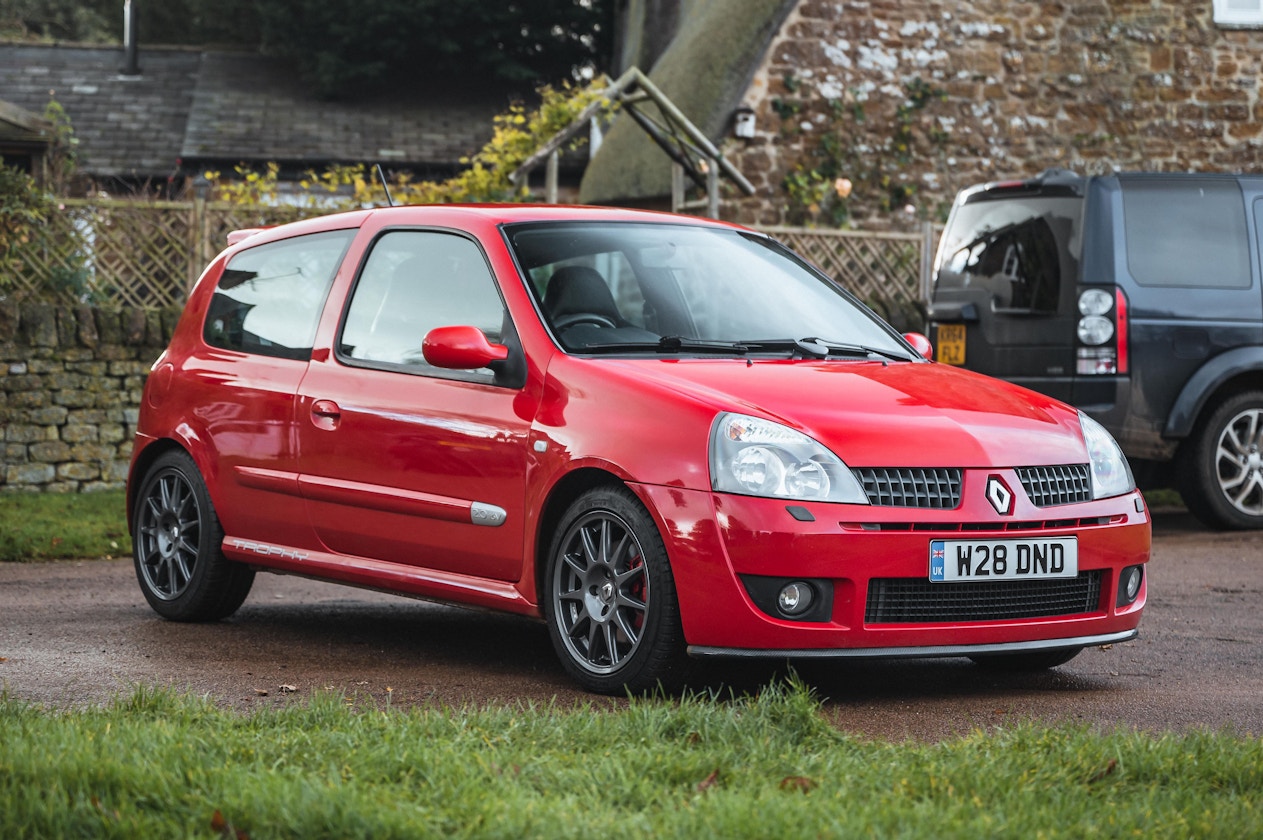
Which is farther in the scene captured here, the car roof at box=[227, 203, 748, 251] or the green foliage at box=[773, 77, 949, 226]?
the green foliage at box=[773, 77, 949, 226]

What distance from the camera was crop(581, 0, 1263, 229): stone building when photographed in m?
20.4

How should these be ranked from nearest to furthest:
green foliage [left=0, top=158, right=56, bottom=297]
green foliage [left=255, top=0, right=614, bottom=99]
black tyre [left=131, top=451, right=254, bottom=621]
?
1. black tyre [left=131, top=451, right=254, bottom=621]
2. green foliage [left=0, top=158, right=56, bottom=297]
3. green foliage [left=255, top=0, right=614, bottom=99]

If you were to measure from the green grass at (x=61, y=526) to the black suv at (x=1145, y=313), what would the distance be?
585 cm

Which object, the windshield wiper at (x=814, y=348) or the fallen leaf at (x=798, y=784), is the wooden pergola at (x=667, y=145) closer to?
the windshield wiper at (x=814, y=348)

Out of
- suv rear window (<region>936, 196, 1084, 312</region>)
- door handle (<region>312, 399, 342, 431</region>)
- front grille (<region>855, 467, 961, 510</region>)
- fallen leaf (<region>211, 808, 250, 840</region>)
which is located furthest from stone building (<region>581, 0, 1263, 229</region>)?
fallen leaf (<region>211, 808, 250, 840</region>)

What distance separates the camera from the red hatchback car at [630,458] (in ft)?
18.5

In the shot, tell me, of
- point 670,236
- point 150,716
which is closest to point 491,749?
point 150,716

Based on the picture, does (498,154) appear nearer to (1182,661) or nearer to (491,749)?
(1182,661)

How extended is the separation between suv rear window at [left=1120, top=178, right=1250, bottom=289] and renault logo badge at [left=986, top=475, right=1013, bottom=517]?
19.3 feet

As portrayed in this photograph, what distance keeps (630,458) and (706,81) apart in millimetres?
14990

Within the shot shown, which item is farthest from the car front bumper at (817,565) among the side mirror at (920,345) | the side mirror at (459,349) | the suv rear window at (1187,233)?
the suv rear window at (1187,233)

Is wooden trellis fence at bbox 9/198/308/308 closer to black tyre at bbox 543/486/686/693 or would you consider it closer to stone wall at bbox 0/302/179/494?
stone wall at bbox 0/302/179/494

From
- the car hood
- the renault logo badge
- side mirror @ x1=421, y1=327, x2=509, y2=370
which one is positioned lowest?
the renault logo badge

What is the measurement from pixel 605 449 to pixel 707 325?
1.01 m
